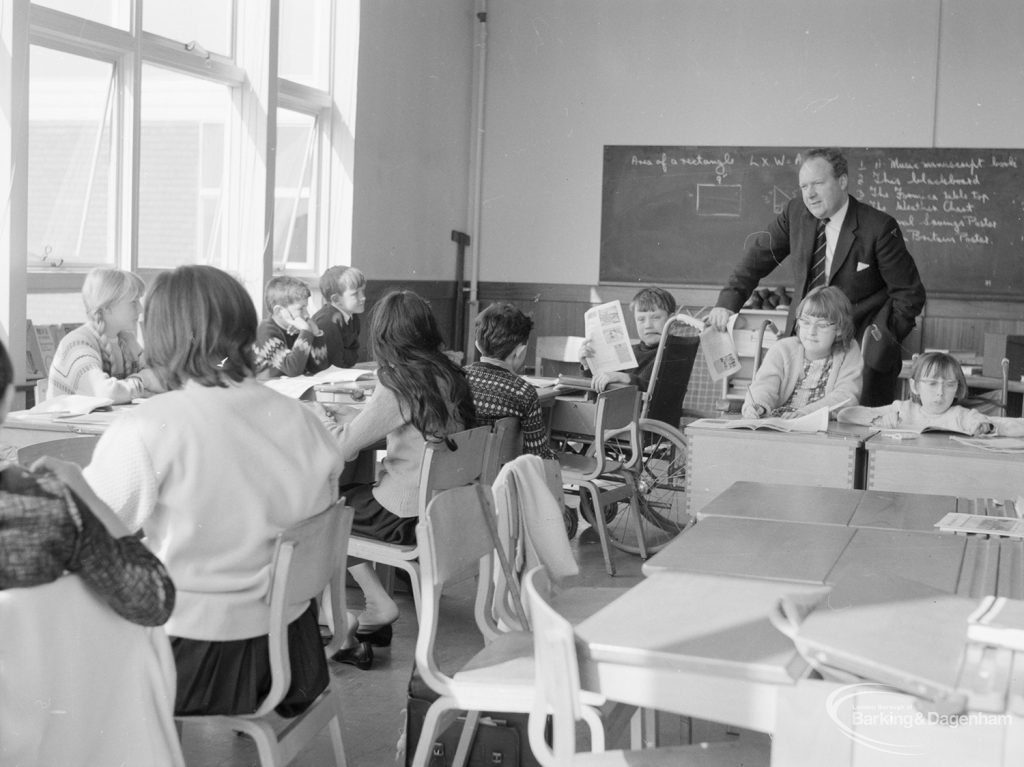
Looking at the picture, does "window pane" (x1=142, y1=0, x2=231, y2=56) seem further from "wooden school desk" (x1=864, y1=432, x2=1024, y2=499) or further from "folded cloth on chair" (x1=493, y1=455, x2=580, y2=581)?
"folded cloth on chair" (x1=493, y1=455, x2=580, y2=581)

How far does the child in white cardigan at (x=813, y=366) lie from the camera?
440 cm

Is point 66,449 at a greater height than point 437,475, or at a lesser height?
greater

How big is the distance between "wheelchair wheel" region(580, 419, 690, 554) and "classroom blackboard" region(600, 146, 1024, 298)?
3226 millimetres

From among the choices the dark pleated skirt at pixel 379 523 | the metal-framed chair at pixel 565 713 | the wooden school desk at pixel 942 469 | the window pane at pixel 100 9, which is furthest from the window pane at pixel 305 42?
the metal-framed chair at pixel 565 713

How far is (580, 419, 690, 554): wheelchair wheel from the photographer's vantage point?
5.39 m

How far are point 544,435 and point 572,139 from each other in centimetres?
565

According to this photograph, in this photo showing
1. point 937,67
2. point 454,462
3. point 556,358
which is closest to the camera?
point 454,462

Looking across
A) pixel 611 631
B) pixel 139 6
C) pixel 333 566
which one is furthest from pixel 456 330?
pixel 611 631

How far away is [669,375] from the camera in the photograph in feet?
18.4

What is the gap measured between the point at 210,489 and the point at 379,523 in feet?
4.59

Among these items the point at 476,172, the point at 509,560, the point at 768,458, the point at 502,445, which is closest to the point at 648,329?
the point at 502,445

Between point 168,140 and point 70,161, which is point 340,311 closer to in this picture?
point 168,140

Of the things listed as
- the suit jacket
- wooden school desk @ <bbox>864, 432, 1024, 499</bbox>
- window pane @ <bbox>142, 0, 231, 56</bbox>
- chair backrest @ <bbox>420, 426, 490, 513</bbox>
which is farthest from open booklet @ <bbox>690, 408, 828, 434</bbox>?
window pane @ <bbox>142, 0, 231, 56</bbox>

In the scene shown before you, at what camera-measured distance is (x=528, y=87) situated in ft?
31.6
